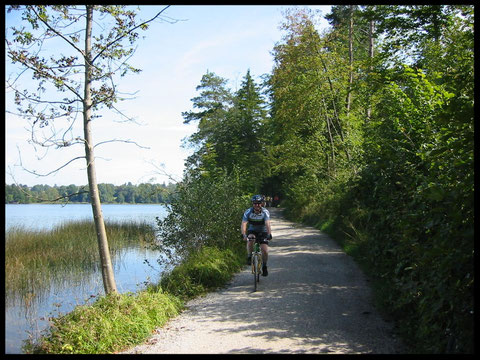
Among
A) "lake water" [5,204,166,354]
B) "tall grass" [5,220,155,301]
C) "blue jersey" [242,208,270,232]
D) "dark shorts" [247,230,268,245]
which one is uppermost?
"blue jersey" [242,208,270,232]

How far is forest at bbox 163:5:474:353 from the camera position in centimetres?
359

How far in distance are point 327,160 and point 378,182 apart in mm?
13971

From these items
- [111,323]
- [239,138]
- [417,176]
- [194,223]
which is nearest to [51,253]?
[194,223]

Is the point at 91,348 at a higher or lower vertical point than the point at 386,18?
lower

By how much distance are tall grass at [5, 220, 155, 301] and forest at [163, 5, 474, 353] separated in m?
4.04

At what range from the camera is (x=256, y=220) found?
27.0 ft

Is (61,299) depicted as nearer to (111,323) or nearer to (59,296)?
(59,296)

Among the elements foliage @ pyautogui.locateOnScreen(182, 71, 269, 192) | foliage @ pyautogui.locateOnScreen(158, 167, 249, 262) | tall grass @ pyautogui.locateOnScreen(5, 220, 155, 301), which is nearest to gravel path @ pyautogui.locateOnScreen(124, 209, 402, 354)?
foliage @ pyautogui.locateOnScreen(158, 167, 249, 262)

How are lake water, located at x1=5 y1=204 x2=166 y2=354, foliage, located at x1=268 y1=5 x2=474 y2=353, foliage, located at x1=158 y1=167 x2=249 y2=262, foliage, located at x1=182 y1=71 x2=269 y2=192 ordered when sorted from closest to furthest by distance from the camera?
foliage, located at x1=268 y1=5 x2=474 y2=353
lake water, located at x1=5 y1=204 x2=166 y2=354
foliage, located at x1=158 y1=167 x2=249 y2=262
foliage, located at x1=182 y1=71 x2=269 y2=192

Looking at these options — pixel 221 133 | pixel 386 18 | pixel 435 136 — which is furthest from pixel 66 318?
pixel 221 133

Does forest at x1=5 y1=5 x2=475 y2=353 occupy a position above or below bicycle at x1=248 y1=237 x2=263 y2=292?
above

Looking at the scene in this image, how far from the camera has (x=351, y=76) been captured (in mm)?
19656

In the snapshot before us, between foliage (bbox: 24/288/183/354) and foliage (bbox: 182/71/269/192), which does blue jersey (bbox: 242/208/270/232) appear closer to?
foliage (bbox: 24/288/183/354)

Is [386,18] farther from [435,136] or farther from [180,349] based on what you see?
[180,349]
